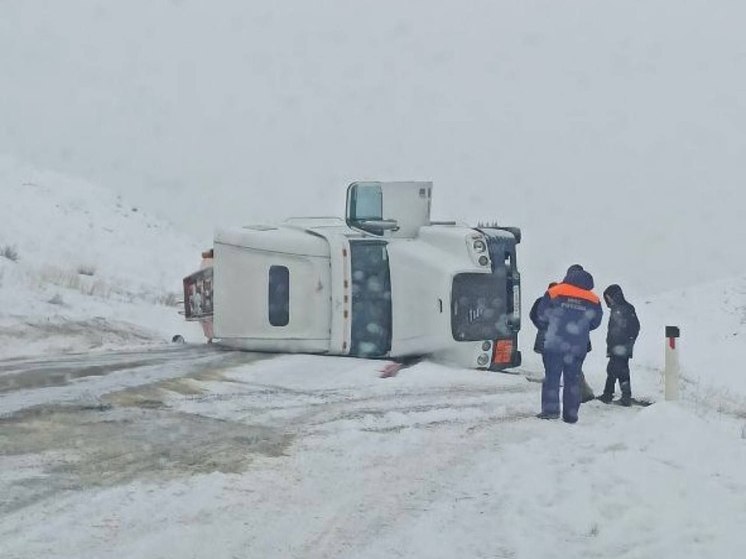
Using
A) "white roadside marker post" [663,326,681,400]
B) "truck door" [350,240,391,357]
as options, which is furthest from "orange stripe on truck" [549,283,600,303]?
"truck door" [350,240,391,357]

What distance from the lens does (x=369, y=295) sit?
13.3 metres

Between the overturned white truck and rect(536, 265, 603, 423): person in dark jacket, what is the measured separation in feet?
11.5

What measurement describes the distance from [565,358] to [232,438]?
323 centimetres

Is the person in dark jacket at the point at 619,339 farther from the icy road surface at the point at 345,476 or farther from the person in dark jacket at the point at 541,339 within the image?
the icy road surface at the point at 345,476

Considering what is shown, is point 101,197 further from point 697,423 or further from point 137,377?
point 697,423

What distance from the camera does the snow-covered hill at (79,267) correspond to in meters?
16.1

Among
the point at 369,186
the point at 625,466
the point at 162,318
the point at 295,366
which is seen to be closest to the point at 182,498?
the point at 625,466

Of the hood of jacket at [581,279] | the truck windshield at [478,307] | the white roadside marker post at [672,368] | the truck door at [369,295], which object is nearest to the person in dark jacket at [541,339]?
the hood of jacket at [581,279]

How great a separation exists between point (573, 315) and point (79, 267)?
906 inches

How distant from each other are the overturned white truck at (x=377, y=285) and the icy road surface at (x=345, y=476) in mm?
2786

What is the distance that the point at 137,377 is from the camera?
10.3 m

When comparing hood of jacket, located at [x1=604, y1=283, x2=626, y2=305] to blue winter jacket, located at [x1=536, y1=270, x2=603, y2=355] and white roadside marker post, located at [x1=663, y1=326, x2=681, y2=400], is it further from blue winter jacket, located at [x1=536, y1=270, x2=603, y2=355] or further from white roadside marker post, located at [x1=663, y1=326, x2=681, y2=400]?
blue winter jacket, located at [x1=536, y1=270, x2=603, y2=355]

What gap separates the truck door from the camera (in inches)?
521

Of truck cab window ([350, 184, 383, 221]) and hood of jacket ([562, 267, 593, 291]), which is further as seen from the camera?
truck cab window ([350, 184, 383, 221])
